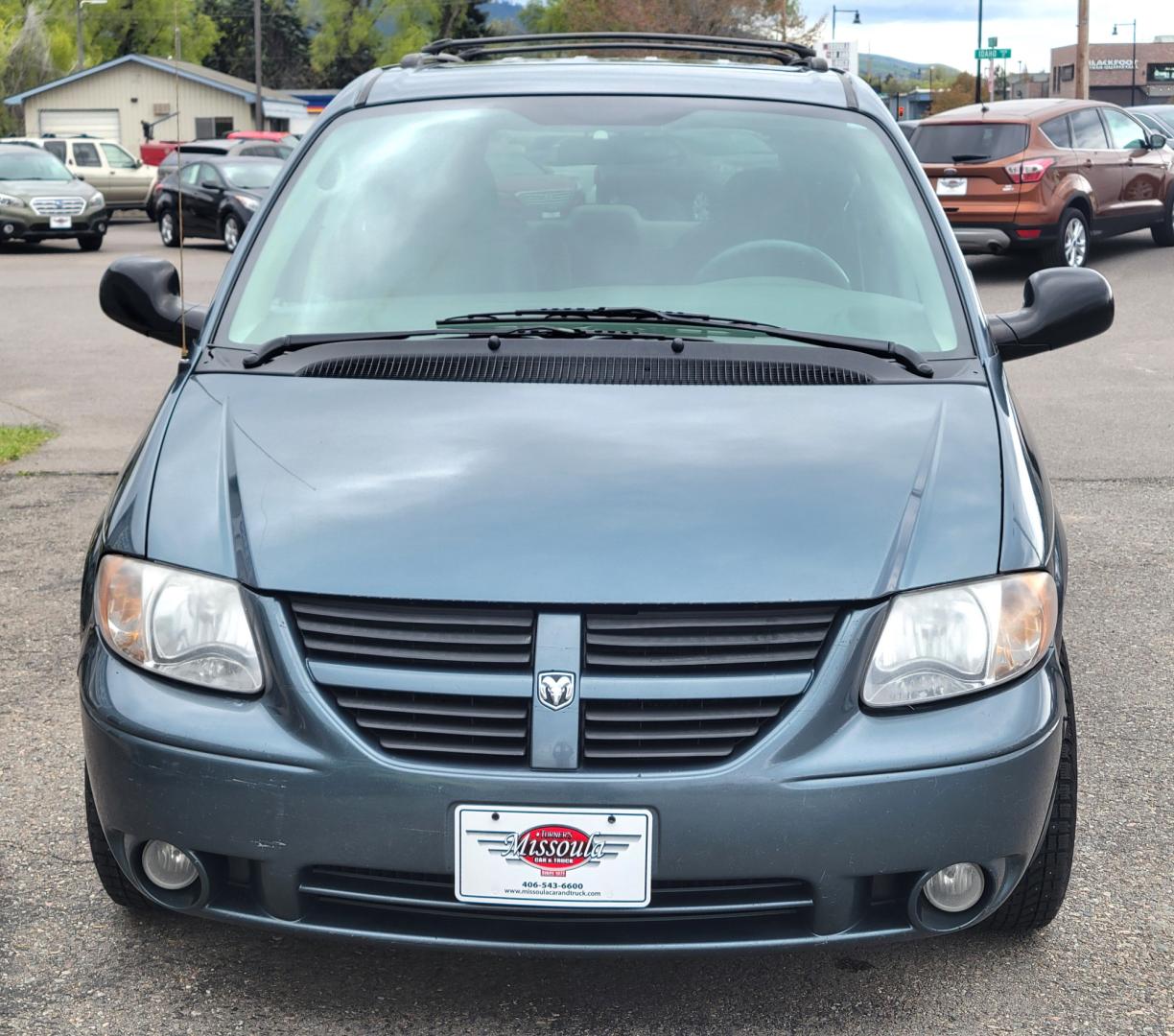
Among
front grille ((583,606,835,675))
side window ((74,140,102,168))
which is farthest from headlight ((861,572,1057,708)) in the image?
side window ((74,140,102,168))

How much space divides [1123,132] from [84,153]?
22.9m

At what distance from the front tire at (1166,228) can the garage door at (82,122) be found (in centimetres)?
4731

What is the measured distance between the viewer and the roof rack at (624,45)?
14.5ft

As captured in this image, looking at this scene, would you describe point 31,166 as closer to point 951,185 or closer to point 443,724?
point 951,185

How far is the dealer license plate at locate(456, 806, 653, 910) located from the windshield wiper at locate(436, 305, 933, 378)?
1.30 metres

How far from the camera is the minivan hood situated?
258cm

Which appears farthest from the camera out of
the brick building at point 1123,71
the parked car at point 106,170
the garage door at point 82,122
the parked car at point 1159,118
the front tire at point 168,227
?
the brick building at point 1123,71

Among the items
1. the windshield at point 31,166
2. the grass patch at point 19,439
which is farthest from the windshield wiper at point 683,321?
the windshield at point 31,166

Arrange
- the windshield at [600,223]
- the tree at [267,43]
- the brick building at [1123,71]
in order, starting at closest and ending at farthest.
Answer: the windshield at [600,223] < the tree at [267,43] < the brick building at [1123,71]

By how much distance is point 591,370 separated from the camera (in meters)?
3.21

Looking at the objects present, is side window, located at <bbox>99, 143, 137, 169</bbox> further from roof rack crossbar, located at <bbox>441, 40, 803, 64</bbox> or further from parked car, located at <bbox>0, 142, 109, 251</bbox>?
roof rack crossbar, located at <bbox>441, 40, 803, 64</bbox>

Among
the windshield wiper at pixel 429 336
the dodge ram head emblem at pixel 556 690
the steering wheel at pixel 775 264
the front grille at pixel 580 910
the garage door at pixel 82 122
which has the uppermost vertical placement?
the garage door at pixel 82 122

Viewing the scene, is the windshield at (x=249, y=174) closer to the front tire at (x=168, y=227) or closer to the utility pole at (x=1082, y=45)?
the front tire at (x=168, y=227)

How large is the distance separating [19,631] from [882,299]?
122 inches
